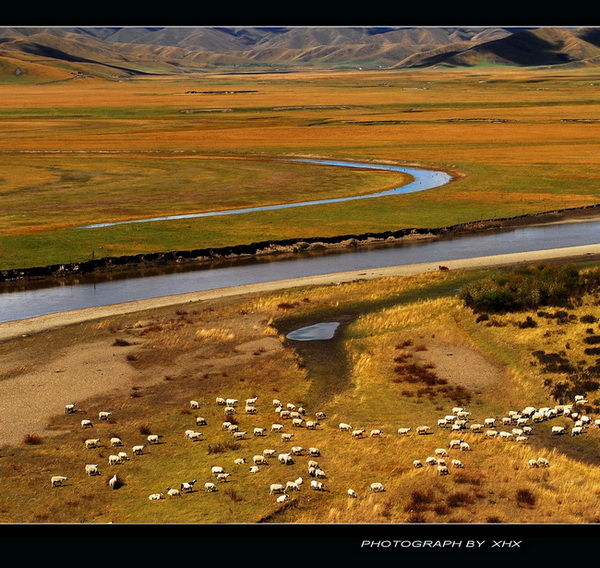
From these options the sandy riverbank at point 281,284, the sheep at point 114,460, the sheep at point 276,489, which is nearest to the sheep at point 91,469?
the sheep at point 114,460

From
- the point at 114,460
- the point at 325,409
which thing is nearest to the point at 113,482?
the point at 114,460

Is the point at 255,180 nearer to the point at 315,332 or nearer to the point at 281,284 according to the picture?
the point at 281,284

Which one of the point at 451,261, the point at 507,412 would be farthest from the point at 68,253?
the point at 507,412

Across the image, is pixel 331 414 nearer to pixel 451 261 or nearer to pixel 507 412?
pixel 507 412

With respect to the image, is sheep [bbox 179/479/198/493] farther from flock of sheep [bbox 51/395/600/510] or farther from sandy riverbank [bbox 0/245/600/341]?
sandy riverbank [bbox 0/245/600/341]

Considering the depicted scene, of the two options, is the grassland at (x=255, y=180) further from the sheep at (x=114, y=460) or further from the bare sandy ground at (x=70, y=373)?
the sheep at (x=114, y=460)

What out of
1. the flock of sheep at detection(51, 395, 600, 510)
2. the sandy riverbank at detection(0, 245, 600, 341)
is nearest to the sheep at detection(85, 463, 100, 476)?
the flock of sheep at detection(51, 395, 600, 510)
